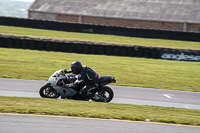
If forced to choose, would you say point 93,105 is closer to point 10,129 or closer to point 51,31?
point 10,129

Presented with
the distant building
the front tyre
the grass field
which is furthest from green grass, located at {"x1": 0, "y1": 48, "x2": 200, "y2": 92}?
the distant building

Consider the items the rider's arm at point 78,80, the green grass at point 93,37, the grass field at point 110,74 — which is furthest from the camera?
the green grass at point 93,37

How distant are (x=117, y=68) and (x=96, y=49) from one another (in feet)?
13.5

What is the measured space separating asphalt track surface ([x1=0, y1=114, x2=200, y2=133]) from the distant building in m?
33.3

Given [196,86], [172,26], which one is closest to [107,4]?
[172,26]

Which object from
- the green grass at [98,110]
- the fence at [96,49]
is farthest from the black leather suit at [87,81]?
the fence at [96,49]

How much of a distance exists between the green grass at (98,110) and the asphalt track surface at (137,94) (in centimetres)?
129

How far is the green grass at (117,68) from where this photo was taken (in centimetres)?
1487

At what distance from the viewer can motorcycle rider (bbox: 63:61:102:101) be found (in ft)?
33.0

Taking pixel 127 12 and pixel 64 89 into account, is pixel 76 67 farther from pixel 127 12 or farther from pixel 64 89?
pixel 127 12

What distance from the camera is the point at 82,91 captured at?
1036cm

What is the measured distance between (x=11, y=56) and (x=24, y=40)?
8.32 ft

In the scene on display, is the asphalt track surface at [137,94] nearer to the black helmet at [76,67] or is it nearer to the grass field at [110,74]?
the grass field at [110,74]

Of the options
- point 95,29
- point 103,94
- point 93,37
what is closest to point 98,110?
point 103,94
